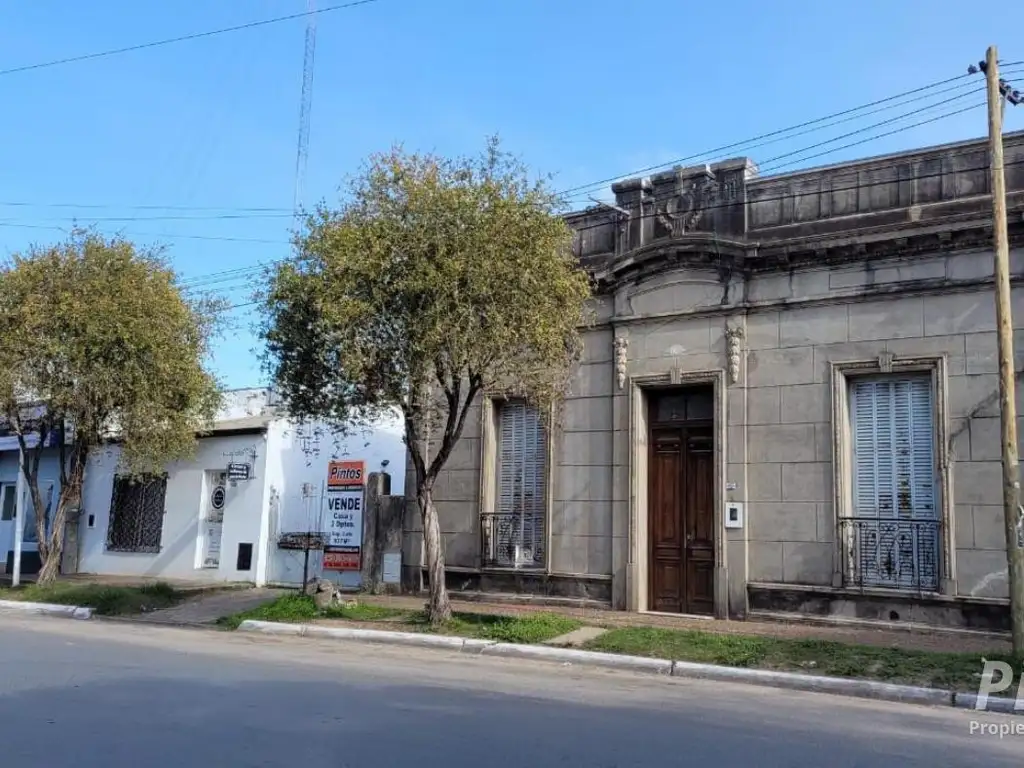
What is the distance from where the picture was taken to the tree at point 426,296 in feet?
38.9

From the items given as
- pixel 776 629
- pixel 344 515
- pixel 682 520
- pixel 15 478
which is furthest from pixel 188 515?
pixel 776 629

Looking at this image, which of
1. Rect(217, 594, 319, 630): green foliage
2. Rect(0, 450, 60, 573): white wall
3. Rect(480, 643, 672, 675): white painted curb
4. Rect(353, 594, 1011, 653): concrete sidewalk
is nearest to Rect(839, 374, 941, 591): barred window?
Rect(353, 594, 1011, 653): concrete sidewalk

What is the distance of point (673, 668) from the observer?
10.4 meters

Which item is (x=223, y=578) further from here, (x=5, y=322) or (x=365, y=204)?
(x=365, y=204)

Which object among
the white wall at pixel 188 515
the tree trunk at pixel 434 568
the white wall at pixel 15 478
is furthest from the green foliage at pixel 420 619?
the white wall at pixel 15 478

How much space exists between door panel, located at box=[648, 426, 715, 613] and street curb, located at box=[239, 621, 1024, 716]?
372cm

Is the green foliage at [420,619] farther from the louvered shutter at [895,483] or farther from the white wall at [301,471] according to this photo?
the louvered shutter at [895,483]

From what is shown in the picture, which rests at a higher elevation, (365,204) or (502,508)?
(365,204)

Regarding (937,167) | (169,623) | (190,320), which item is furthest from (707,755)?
(190,320)

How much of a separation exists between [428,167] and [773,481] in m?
6.68

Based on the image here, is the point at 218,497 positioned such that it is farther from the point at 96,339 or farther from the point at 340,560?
the point at 96,339

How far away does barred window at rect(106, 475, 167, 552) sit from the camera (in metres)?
21.9

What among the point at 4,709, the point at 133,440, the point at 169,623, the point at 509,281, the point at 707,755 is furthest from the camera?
the point at 133,440

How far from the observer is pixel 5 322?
16297mm
